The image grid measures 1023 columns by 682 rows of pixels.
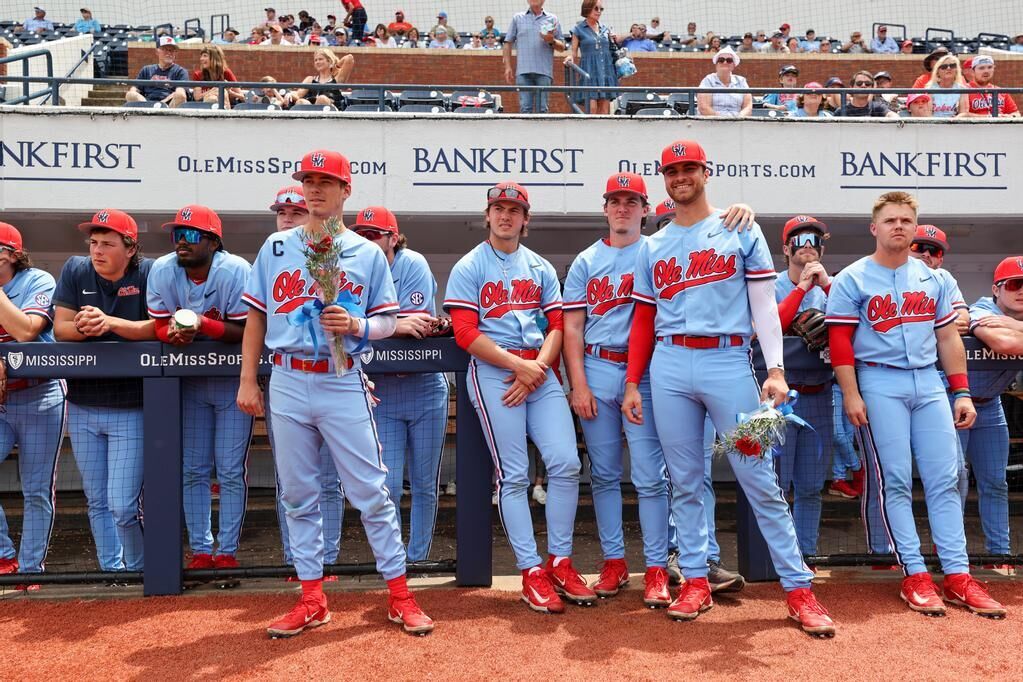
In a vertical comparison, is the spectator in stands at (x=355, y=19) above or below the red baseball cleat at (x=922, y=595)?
above

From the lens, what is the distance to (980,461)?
4.73 meters

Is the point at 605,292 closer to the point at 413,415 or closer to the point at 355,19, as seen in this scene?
the point at 413,415

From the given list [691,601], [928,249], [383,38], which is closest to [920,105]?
[928,249]

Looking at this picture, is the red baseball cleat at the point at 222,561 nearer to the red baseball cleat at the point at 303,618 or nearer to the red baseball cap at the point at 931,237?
the red baseball cleat at the point at 303,618

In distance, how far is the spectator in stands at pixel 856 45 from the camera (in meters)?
16.7

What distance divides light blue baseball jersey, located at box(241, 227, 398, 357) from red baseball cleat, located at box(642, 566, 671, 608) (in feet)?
5.05

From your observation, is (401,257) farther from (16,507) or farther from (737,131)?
(737,131)

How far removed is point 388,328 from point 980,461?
3275mm

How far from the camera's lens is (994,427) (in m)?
4.69

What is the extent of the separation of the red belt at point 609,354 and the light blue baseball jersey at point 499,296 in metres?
0.27

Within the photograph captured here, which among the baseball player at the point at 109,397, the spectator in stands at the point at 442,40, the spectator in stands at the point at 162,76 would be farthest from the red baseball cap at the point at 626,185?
the spectator in stands at the point at 442,40

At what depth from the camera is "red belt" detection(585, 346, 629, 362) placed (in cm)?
389

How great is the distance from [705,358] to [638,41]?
539 inches

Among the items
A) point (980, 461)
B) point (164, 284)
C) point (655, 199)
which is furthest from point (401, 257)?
point (655, 199)
